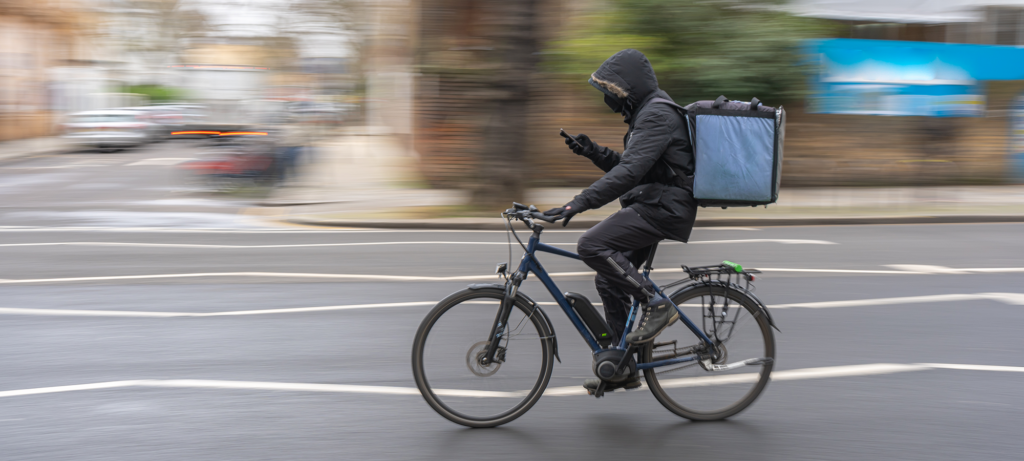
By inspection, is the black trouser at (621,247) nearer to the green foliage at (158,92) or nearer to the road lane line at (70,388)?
the road lane line at (70,388)

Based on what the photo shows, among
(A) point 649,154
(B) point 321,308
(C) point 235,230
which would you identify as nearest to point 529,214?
(A) point 649,154

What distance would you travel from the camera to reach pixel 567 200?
14656mm

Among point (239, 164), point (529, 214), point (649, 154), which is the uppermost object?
point (649, 154)

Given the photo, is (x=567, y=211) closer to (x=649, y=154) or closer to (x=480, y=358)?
(x=649, y=154)

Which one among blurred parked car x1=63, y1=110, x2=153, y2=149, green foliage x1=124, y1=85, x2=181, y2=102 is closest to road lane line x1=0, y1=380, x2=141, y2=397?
blurred parked car x1=63, y1=110, x2=153, y2=149

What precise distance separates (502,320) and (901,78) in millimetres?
16907

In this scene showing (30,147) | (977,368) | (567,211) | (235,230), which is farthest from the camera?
(30,147)

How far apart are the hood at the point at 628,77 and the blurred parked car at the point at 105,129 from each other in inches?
1204

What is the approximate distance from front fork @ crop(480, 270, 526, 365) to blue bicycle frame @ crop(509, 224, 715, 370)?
0.17ft

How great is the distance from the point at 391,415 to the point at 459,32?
15100 millimetres

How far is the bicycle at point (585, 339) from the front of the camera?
3955 mm

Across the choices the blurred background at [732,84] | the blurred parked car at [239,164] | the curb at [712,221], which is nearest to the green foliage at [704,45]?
the blurred background at [732,84]

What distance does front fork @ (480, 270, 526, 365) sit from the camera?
394 cm

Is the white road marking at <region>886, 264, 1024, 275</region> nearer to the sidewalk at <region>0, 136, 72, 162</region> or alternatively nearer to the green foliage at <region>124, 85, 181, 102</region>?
the sidewalk at <region>0, 136, 72, 162</region>
